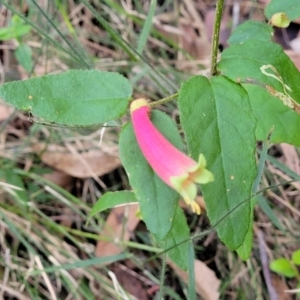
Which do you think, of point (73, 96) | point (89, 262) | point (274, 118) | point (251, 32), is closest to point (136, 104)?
point (73, 96)

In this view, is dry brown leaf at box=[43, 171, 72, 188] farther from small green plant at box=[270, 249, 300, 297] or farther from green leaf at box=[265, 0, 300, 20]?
green leaf at box=[265, 0, 300, 20]

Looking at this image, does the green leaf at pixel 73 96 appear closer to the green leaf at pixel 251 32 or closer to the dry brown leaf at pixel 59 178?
the green leaf at pixel 251 32

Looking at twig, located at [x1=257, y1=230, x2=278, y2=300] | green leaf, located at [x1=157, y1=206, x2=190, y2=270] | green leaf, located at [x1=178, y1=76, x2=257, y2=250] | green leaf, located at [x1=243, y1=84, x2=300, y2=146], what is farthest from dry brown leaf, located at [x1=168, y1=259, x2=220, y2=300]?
green leaf, located at [x1=178, y1=76, x2=257, y2=250]

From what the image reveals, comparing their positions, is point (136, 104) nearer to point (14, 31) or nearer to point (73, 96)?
point (73, 96)

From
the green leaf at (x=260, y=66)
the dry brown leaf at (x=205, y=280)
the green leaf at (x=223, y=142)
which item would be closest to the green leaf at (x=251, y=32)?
the green leaf at (x=260, y=66)

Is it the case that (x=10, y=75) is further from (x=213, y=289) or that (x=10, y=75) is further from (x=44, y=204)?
(x=213, y=289)

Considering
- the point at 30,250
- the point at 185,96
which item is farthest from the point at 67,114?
the point at 30,250
